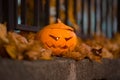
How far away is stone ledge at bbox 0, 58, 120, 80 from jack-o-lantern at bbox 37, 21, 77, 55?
0.18 meters

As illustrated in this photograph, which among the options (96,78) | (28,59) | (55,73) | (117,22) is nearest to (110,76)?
(96,78)

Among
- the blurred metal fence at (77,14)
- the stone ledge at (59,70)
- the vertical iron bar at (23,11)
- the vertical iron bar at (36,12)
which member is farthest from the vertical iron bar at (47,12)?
the stone ledge at (59,70)

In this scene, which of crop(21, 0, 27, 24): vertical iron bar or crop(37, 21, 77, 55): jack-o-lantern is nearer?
crop(37, 21, 77, 55): jack-o-lantern

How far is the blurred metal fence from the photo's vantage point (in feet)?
10.00

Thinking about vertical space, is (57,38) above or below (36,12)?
below

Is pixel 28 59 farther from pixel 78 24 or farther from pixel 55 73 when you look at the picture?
pixel 78 24

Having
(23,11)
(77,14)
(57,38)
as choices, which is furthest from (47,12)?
(57,38)

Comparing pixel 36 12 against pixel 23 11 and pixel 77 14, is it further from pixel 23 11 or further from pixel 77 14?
pixel 77 14

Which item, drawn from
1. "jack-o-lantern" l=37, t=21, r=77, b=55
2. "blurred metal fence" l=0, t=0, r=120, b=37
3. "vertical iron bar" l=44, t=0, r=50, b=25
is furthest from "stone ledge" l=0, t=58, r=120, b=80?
"vertical iron bar" l=44, t=0, r=50, b=25

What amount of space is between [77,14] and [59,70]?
2.11 meters

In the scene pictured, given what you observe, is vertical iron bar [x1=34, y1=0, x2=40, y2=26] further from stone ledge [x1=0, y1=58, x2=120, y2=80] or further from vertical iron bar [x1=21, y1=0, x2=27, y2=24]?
stone ledge [x1=0, y1=58, x2=120, y2=80]

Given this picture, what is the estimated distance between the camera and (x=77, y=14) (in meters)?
4.40

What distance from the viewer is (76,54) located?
2742mm

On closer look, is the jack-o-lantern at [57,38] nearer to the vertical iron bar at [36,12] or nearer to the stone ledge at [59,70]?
the stone ledge at [59,70]
